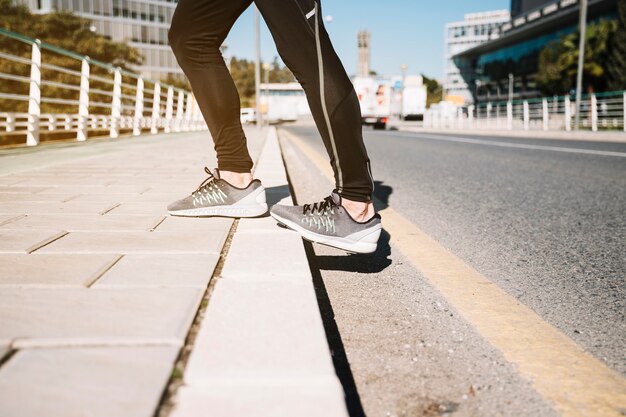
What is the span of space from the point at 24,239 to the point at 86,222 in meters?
0.36

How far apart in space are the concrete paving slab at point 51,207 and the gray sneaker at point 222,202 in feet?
1.45

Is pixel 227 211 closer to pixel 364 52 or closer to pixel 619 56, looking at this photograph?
pixel 619 56

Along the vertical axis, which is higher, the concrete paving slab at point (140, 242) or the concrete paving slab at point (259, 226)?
the concrete paving slab at point (259, 226)

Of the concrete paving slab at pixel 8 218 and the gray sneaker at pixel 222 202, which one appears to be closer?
the concrete paving slab at pixel 8 218

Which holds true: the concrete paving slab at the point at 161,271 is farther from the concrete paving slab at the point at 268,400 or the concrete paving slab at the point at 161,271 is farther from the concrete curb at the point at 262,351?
the concrete paving slab at the point at 268,400

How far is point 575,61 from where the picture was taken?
128ft

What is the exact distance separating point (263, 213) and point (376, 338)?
3.78ft

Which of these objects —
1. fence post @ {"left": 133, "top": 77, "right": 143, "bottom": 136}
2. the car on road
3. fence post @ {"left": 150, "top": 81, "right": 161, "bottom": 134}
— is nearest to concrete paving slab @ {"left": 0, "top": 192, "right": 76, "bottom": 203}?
fence post @ {"left": 133, "top": 77, "right": 143, "bottom": 136}

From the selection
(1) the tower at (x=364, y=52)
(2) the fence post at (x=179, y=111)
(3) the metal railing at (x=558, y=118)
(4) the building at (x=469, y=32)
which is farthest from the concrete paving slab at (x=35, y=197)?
(1) the tower at (x=364, y=52)

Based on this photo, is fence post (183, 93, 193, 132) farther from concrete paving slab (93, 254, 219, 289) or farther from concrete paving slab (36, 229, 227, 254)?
concrete paving slab (93, 254, 219, 289)

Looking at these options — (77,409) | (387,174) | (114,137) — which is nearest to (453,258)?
(77,409)

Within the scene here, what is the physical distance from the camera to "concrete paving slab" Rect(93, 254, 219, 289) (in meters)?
1.46

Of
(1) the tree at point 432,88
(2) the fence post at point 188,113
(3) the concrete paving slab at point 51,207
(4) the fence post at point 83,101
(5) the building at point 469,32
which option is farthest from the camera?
(1) the tree at point 432,88

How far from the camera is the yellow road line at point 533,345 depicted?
113 centimetres
